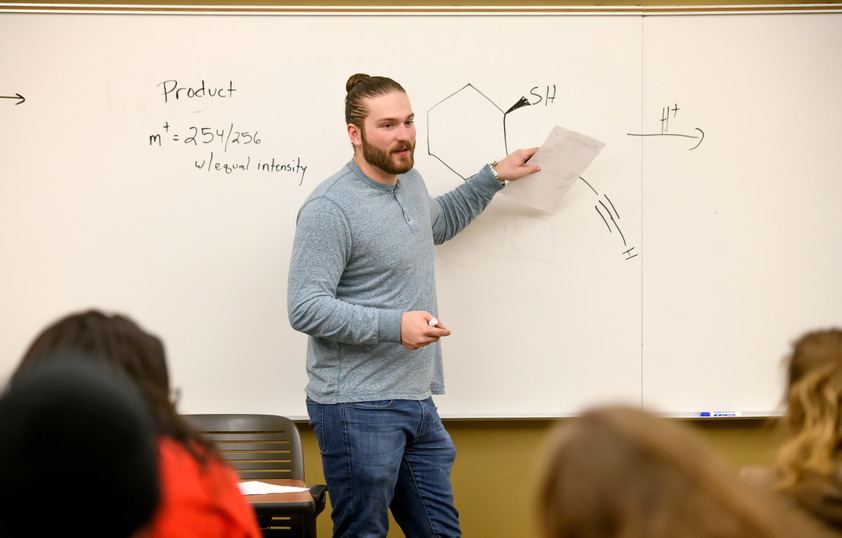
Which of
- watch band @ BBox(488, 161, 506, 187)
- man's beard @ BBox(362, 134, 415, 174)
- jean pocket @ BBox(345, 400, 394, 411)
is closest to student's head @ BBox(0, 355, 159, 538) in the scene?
jean pocket @ BBox(345, 400, 394, 411)

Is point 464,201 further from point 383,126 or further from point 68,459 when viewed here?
point 68,459

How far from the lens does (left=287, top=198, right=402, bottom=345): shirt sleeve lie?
220 centimetres

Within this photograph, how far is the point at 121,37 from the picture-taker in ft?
9.15

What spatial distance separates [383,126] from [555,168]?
713mm

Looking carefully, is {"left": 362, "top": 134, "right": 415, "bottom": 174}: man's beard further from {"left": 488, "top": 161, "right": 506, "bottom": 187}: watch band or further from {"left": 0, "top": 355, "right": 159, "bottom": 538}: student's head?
{"left": 0, "top": 355, "right": 159, "bottom": 538}: student's head

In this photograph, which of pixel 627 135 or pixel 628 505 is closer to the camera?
pixel 628 505

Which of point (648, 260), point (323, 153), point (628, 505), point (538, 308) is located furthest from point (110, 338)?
point (648, 260)

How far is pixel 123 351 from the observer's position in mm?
1312

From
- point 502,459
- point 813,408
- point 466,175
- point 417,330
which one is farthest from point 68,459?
point 502,459

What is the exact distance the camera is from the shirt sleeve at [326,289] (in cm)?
220

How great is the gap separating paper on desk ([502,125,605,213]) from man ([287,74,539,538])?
0.48m

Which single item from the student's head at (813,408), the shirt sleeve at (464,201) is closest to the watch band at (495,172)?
the shirt sleeve at (464,201)

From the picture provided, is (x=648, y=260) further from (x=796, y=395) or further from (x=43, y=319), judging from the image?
(x=43, y=319)

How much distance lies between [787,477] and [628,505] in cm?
68
